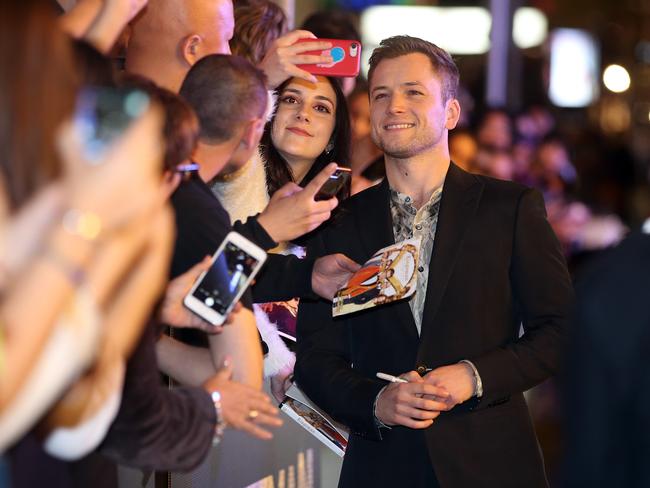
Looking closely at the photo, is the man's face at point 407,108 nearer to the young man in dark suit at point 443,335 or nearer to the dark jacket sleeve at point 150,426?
the young man in dark suit at point 443,335

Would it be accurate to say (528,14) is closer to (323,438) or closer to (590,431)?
(323,438)

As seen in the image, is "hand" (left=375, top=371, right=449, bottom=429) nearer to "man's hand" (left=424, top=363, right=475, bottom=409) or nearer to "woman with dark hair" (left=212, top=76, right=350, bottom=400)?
"man's hand" (left=424, top=363, right=475, bottom=409)

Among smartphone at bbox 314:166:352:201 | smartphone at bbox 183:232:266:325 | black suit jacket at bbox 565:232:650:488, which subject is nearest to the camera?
black suit jacket at bbox 565:232:650:488

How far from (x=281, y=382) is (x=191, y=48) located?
1.22 m

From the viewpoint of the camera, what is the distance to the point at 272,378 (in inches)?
159

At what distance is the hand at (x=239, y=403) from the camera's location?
2578 mm

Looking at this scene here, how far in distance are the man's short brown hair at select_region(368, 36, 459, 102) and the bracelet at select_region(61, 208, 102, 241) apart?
2.53 meters

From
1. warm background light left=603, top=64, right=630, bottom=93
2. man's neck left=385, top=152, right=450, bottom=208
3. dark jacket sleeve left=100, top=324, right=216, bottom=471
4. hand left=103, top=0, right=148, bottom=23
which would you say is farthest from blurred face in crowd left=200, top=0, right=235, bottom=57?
warm background light left=603, top=64, right=630, bottom=93

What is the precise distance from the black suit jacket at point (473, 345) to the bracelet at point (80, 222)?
7.06 feet

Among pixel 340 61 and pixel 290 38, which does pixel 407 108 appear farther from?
pixel 290 38

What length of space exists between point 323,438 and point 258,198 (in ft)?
2.89

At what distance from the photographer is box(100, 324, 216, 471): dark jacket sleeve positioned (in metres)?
2.26

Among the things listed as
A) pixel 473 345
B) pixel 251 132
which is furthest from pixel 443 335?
pixel 251 132

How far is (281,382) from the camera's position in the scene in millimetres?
4043
